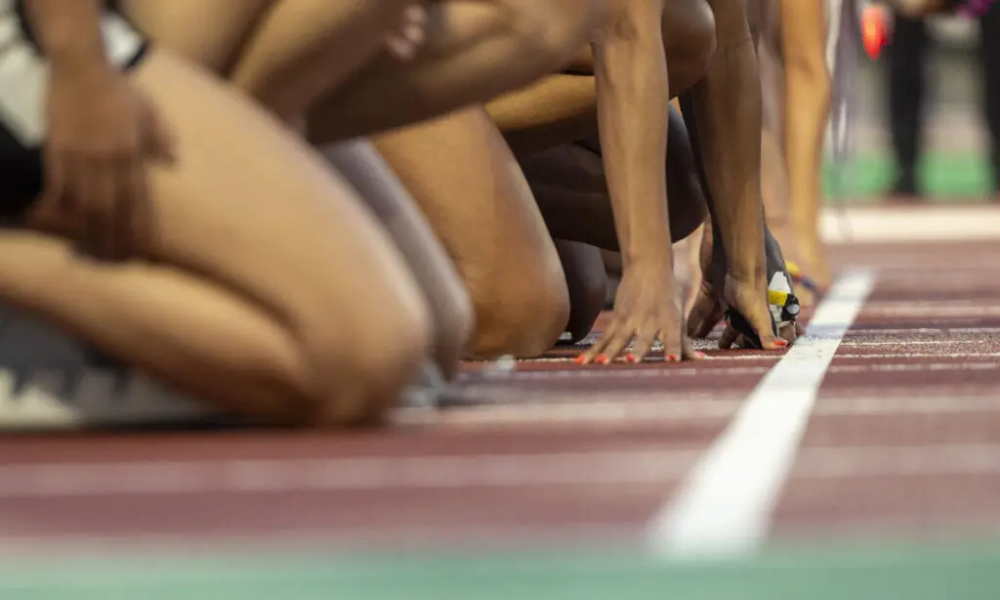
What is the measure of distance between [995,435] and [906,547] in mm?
891

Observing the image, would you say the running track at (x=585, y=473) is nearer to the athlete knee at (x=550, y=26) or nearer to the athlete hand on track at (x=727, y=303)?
the athlete knee at (x=550, y=26)

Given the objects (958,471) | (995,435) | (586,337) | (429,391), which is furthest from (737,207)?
(958,471)

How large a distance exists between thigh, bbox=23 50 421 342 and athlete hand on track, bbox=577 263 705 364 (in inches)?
43.7

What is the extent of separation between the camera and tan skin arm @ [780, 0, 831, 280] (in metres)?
7.73

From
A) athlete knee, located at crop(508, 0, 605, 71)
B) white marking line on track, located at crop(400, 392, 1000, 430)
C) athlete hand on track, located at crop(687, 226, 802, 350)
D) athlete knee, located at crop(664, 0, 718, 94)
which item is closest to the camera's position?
white marking line on track, located at crop(400, 392, 1000, 430)

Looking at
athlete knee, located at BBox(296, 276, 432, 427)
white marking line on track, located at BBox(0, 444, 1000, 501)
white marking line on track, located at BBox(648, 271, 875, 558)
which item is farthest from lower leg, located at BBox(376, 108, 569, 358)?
white marking line on track, located at BBox(0, 444, 1000, 501)

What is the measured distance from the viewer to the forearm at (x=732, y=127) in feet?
15.3

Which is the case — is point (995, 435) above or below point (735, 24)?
below

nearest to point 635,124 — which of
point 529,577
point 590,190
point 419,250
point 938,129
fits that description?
point 419,250

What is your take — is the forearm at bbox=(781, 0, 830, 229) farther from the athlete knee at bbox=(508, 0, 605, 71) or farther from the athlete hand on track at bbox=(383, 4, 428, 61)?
the athlete hand on track at bbox=(383, 4, 428, 61)

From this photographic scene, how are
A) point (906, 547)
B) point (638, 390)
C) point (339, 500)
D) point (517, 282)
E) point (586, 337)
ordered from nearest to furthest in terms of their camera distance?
point (906, 547), point (339, 500), point (638, 390), point (517, 282), point (586, 337)

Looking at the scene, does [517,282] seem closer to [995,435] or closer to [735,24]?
[735,24]

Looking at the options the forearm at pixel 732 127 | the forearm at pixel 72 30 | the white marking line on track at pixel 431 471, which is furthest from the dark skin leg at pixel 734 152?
the forearm at pixel 72 30

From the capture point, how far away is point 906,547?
6.68 feet
